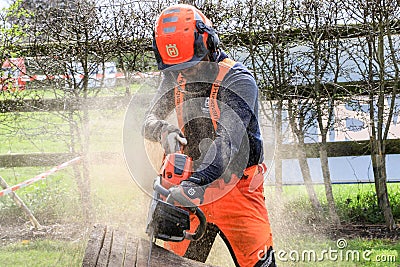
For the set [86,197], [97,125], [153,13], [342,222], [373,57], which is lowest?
[342,222]

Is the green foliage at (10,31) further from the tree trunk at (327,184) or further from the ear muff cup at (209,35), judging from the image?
the tree trunk at (327,184)

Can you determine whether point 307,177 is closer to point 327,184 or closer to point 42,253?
point 327,184

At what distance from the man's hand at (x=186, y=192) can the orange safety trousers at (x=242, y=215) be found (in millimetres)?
371

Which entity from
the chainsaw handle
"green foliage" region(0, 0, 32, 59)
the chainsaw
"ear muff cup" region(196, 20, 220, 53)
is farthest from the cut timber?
"green foliage" region(0, 0, 32, 59)

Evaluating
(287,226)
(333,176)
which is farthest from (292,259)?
(333,176)

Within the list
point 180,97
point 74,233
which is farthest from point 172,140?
point 74,233

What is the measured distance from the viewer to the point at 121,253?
3.21m

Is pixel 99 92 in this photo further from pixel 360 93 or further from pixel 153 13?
pixel 360 93

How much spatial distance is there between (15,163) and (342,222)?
13.0ft

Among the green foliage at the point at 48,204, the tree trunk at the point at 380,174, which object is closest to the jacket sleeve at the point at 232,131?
the tree trunk at the point at 380,174

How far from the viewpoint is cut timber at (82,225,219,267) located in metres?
3.14

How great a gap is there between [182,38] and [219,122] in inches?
21.1

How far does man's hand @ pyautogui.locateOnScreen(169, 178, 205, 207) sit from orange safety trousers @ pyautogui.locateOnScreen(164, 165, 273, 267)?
0.37 m

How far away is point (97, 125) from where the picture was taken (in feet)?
21.6
